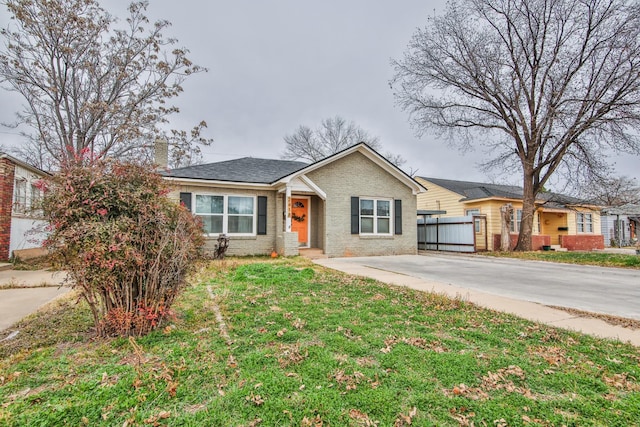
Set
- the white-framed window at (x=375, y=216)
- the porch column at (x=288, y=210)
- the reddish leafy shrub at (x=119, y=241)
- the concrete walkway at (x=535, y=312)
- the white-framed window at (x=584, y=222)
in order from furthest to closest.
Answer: the white-framed window at (x=584, y=222) → the white-framed window at (x=375, y=216) → the porch column at (x=288, y=210) → the concrete walkway at (x=535, y=312) → the reddish leafy shrub at (x=119, y=241)

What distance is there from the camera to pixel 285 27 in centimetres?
1412

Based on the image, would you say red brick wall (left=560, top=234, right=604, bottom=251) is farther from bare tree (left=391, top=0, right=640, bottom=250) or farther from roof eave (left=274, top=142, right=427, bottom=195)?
roof eave (left=274, top=142, right=427, bottom=195)

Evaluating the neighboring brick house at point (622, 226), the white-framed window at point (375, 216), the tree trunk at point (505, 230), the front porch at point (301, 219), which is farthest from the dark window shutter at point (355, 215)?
the neighboring brick house at point (622, 226)

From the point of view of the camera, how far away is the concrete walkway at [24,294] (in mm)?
4426

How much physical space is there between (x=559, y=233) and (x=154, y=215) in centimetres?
2528

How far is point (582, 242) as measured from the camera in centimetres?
2075

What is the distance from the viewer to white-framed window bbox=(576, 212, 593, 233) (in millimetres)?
21484

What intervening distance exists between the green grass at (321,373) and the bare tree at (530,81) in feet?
47.9

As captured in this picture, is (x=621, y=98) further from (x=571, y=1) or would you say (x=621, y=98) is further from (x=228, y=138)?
(x=228, y=138)

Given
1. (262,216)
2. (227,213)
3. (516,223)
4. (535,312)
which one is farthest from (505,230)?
(227,213)

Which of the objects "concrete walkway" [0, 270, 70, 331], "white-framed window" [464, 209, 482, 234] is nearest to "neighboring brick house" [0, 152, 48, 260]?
"concrete walkway" [0, 270, 70, 331]

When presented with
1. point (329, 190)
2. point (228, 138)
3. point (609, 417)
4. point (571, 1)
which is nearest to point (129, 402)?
point (609, 417)

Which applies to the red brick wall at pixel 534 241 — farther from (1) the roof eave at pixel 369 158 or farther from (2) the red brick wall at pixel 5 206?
(2) the red brick wall at pixel 5 206

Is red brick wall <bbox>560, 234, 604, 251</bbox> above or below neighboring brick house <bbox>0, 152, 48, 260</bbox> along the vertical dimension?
below
